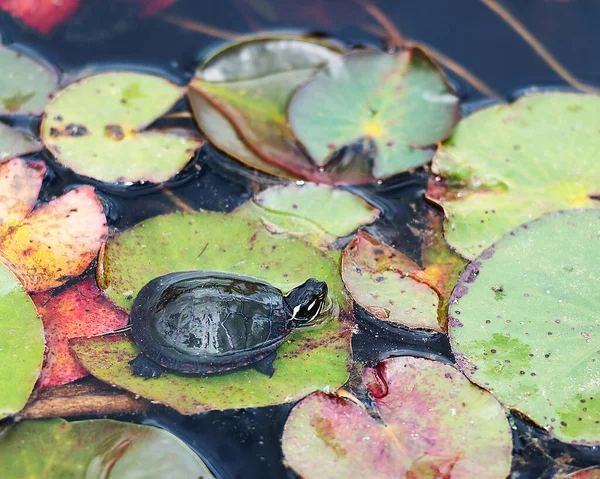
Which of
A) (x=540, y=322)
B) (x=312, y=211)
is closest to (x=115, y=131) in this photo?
(x=312, y=211)

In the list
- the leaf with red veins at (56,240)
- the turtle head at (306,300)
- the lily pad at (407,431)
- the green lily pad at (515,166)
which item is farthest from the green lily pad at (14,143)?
the green lily pad at (515,166)

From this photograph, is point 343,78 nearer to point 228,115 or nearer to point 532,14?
point 228,115

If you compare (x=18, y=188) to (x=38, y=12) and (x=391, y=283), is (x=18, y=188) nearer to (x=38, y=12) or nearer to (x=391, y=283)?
(x=38, y=12)

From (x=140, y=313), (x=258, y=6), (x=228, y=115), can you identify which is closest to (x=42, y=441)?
(x=140, y=313)

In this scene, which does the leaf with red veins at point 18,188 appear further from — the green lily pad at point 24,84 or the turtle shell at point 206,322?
the turtle shell at point 206,322

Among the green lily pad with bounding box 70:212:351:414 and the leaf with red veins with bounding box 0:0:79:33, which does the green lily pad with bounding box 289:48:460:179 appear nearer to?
the green lily pad with bounding box 70:212:351:414

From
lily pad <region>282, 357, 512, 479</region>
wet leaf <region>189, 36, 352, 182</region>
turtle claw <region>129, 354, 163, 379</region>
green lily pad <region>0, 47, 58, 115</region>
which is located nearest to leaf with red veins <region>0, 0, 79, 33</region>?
green lily pad <region>0, 47, 58, 115</region>
